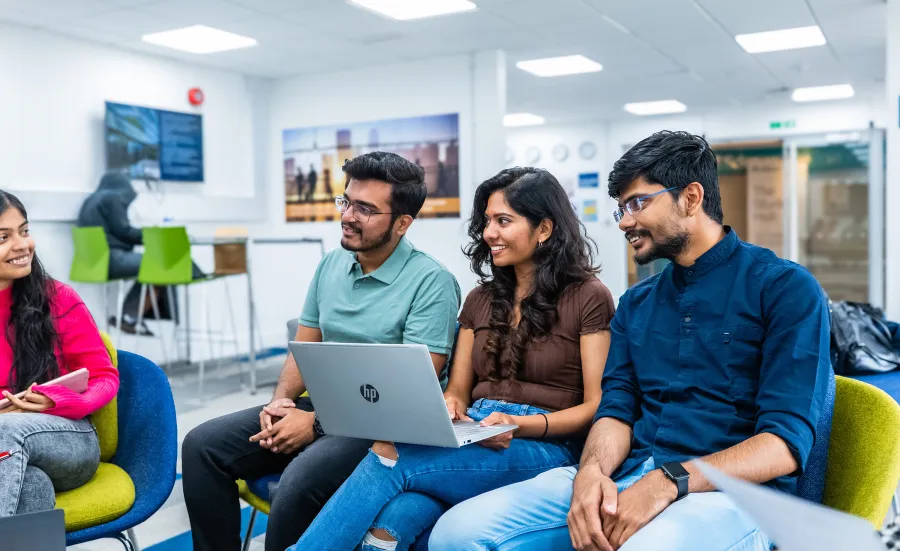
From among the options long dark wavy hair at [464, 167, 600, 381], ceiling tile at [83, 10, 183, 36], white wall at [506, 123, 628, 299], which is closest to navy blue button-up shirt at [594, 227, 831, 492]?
long dark wavy hair at [464, 167, 600, 381]

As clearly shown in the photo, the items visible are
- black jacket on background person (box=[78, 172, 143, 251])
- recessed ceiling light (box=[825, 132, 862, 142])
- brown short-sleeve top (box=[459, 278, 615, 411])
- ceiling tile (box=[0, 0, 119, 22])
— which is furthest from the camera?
recessed ceiling light (box=[825, 132, 862, 142])

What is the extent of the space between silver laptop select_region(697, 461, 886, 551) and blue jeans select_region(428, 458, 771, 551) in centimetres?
68

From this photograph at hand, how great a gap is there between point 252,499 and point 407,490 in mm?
600

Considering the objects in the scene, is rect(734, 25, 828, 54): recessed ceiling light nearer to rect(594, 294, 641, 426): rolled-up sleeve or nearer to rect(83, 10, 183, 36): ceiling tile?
rect(83, 10, 183, 36): ceiling tile

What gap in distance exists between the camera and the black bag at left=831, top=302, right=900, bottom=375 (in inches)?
115

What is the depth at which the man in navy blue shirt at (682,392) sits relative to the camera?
1.36 m

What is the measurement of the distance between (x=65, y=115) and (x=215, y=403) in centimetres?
259

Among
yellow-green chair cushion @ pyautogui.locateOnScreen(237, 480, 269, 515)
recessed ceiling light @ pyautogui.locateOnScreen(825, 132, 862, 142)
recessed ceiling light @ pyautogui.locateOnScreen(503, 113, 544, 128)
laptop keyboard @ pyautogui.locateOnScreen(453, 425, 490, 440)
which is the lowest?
yellow-green chair cushion @ pyautogui.locateOnScreen(237, 480, 269, 515)

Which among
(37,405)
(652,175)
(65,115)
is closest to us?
(652,175)

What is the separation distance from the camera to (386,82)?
23.1 ft

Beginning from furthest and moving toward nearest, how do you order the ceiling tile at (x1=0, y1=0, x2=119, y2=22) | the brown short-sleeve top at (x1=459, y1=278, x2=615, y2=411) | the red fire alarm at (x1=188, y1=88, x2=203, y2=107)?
the red fire alarm at (x1=188, y1=88, x2=203, y2=107) → the ceiling tile at (x1=0, y1=0, x2=119, y2=22) → the brown short-sleeve top at (x1=459, y1=278, x2=615, y2=411)

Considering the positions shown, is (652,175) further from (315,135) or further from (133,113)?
(315,135)

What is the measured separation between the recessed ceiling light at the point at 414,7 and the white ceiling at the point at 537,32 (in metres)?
0.11

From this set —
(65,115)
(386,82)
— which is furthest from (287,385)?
(386,82)
